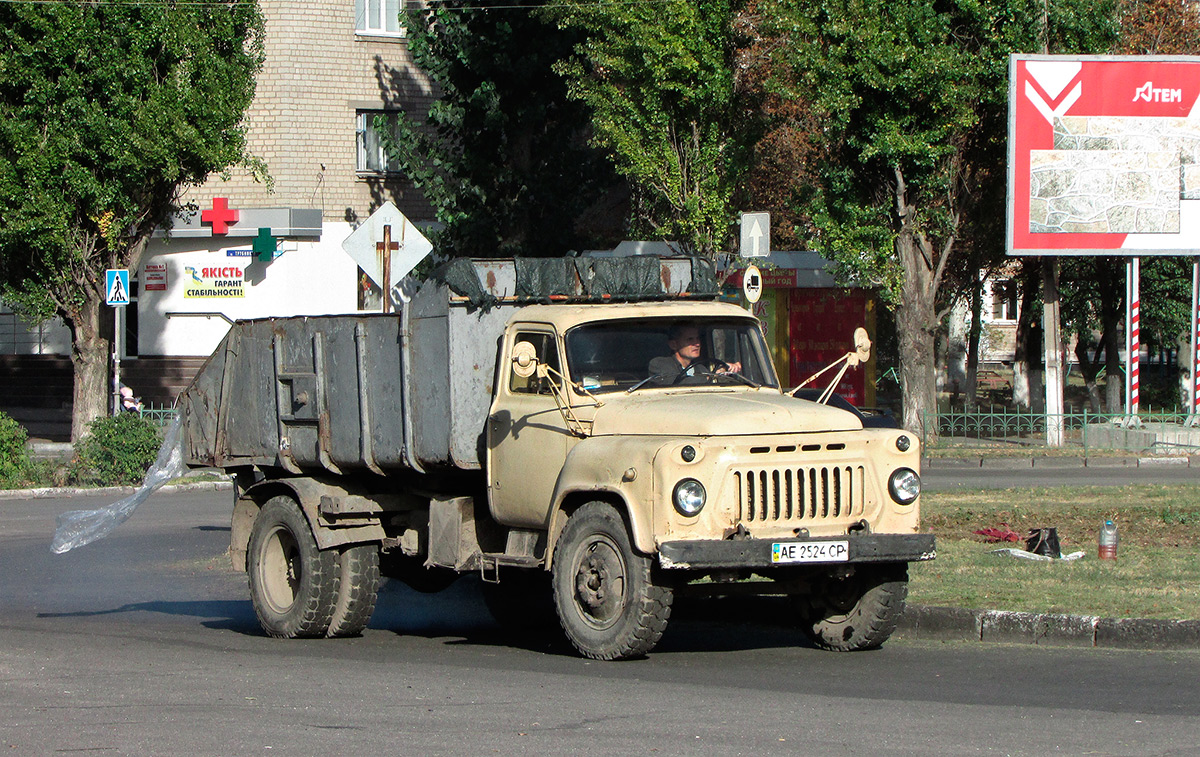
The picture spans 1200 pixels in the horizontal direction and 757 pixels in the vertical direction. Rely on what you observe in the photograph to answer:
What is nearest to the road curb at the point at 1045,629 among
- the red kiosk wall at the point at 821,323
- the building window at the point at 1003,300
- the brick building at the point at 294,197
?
the red kiosk wall at the point at 821,323

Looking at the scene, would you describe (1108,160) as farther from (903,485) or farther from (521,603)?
(903,485)

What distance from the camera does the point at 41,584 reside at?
13500 millimetres

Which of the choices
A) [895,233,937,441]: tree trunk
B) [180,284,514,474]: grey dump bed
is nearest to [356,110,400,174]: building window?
[895,233,937,441]: tree trunk

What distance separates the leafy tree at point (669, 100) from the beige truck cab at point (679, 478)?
21.1 meters

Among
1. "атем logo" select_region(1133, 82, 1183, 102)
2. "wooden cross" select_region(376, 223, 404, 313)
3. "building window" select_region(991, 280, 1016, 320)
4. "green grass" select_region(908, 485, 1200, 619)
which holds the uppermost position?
"атем logo" select_region(1133, 82, 1183, 102)

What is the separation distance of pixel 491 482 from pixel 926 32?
2007 cm

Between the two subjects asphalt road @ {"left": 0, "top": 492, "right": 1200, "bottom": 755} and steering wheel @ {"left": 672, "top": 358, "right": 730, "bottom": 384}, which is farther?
steering wheel @ {"left": 672, "top": 358, "right": 730, "bottom": 384}

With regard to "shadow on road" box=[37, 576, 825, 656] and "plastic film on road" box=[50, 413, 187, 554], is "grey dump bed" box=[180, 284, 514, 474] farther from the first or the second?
"shadow on road" box=[37, 576, 825, 656]

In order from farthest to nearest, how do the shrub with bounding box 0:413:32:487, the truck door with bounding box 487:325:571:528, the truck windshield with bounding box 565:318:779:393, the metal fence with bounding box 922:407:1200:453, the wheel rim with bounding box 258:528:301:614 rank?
the metal fence with bounding box 922:407:1200:453, the shrub with bounding box 0:413:32:487, the wheel rim with bounding box 258:528:301:614, the truck windshield with bounding box 565:318:779:393, the truck door with bounding box 487:325:571:528

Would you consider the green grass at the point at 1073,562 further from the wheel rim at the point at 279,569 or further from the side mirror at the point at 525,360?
the wheel rim at the point at 279,569

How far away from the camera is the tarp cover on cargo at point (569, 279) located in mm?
9664

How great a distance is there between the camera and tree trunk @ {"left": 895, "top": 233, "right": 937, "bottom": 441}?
29.1 meters

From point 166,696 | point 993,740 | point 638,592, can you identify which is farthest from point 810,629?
point 166,696

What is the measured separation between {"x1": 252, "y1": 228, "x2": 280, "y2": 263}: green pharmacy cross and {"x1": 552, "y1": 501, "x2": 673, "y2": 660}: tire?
27.1 metres
